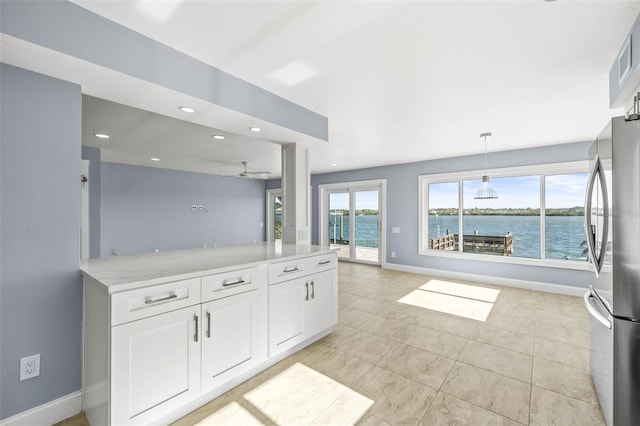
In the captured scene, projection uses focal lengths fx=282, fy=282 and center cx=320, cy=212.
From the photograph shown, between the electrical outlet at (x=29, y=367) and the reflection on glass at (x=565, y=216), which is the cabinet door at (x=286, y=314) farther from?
the reflection on glass at (x=565, y=216)

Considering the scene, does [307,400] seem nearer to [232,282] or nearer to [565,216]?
[232,282]

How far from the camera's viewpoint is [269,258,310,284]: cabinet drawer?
7.54 ft

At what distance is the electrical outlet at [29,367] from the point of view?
162cm

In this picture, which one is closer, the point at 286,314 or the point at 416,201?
the point at 286,314

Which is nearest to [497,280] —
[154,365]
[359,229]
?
[359,229]

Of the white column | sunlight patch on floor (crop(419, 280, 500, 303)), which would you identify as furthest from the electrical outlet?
sunlight patch on floor (crop(419, 280, 500, 303))

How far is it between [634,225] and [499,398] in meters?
1.37

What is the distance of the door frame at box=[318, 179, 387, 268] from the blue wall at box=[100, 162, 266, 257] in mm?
2429

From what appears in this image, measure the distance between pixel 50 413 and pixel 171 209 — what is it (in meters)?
5.88

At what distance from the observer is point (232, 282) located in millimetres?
1995

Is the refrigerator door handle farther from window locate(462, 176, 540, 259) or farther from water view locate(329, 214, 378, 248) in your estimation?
water view locate(329, 214, 378, 248)

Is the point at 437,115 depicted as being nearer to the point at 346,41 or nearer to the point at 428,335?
the point at 346,41

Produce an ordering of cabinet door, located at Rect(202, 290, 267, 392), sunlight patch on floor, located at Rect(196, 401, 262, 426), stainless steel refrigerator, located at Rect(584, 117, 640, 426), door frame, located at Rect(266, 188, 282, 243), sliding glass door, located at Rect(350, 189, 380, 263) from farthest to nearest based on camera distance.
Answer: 1. door frame, located at Rect(266, 188, 282, 243)
2. sliding glass door, located at Rect(350, 189, 380, 263)
3. cabinet door, located at Rect(202, 290, 267, 392)
4. sunlight patch on floor, located at Rect(196, 401, 262, 426)
5. stainless steel refrigerator, located at Rect(584, 117, 640, 426)

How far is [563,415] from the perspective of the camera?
1.79m
